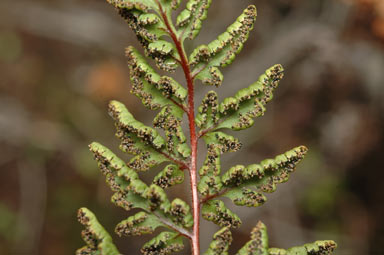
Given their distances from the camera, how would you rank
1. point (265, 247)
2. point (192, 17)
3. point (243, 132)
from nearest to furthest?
1. point (265, 247)
2. point (192, 17)
3. point (243, 132)

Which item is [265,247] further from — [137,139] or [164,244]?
[137,139]

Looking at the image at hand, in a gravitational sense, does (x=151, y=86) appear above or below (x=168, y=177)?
above

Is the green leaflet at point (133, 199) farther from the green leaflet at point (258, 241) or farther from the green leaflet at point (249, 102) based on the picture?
the green leaflet at point (249, 102)

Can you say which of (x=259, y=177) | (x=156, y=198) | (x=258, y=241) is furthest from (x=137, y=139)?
(x=258, y=241)

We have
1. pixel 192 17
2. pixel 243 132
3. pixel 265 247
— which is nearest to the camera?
pixel 265 247

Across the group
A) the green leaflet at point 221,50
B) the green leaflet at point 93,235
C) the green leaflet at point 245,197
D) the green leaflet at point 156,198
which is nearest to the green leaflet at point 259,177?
the green leaflet at point 245,197

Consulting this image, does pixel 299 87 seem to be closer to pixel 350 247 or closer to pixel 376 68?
pixel 376 68

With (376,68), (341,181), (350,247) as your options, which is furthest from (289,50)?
(350,247)
